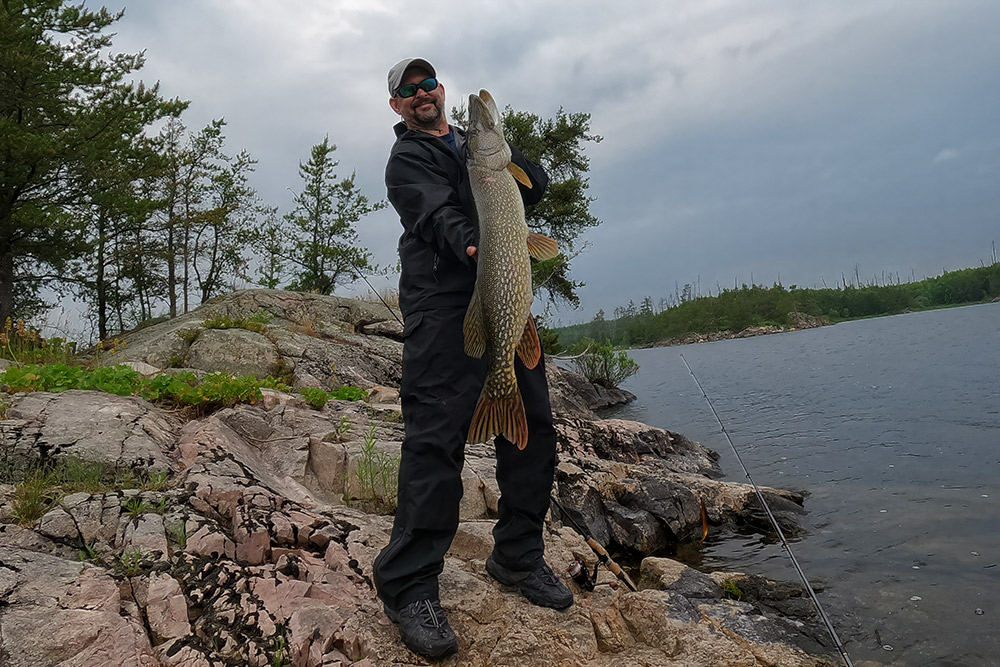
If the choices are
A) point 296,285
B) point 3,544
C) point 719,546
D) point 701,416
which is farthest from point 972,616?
point 296,285

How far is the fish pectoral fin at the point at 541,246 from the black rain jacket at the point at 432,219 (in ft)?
1.01

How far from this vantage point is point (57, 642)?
9.04ft

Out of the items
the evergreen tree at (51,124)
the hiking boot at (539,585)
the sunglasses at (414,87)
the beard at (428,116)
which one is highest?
the evergreen tree at (51,124)

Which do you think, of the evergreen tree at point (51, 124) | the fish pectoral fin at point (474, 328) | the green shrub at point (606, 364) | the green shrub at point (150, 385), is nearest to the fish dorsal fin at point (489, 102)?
the fish pectoral fin at point (474, 328)

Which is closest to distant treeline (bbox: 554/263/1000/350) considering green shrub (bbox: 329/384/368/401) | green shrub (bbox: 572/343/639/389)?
green shrub (bbox: 572/343/639/389)

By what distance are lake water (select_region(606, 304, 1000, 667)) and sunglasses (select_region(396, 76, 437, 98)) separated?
4.65m

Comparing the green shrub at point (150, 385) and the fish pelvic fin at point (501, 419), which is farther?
the green shrub at point (150, 385)

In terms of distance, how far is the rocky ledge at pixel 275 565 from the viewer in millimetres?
3072

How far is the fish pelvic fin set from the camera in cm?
333

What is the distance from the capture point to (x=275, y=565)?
371 cm

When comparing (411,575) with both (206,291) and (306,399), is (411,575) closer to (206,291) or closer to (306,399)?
(306,399)

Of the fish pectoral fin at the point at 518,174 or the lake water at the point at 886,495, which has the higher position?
the fish pectoral fin at the point at 518,174

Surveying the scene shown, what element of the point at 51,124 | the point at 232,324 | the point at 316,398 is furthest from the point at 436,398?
the point at 51,124

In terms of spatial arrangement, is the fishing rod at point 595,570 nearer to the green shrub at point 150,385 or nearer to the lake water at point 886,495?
the lake water at point 886,495
